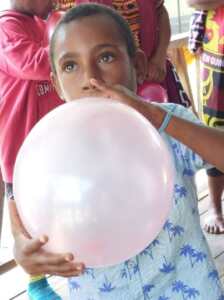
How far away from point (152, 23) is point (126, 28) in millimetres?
874

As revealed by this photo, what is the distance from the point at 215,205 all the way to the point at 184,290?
1.37 meters

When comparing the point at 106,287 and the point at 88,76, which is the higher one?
the point at 88,76

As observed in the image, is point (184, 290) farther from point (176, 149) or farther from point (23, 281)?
point (23, 281)

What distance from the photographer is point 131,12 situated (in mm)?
1757

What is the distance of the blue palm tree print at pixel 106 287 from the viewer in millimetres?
1008

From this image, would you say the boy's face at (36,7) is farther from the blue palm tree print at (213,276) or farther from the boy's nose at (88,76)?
the blue palm tree print at (213,276)

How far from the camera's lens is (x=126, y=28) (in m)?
1.01

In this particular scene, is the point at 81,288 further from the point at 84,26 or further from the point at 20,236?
the point at 84,26

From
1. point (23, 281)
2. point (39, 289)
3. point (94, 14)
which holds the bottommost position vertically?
point (23, 281)

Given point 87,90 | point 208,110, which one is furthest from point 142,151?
point 208,110

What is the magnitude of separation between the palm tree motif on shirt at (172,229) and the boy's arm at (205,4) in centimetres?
117

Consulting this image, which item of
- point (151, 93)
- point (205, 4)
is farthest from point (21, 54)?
point (205, 4)

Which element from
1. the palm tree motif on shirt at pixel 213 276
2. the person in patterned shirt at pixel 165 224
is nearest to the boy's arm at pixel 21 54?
the person in patterned shirt at pixel 165 224

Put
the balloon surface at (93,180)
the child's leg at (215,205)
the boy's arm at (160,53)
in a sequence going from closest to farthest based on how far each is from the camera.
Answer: the balloon surface at (93,180) → the boy's arm at (160,53) → the child's leg at (215,205)
